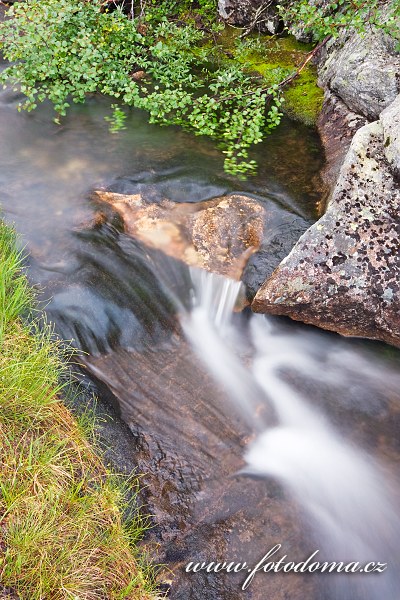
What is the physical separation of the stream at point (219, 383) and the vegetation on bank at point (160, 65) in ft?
2.18

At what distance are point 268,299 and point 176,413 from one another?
60.4 inches

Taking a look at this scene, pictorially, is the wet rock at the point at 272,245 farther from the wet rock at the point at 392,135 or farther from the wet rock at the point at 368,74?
the wet rock at the point at 368,74

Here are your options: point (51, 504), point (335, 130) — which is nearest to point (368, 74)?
point (335, 130)

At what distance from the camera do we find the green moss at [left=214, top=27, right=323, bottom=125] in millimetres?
7828

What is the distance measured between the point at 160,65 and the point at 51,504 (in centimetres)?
682

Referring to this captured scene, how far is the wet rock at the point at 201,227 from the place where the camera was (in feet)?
18.4

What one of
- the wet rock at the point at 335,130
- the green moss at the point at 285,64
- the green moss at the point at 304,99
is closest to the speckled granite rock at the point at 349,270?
the wet rock at the point at 335,130

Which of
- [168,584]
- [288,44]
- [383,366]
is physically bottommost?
[168,584]

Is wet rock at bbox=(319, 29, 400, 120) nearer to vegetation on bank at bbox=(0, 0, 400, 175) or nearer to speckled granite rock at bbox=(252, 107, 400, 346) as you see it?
vegetation on bank at bbox=(0, 0, 400, 175)

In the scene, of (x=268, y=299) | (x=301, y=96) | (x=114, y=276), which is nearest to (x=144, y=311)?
(x=114, y=276)

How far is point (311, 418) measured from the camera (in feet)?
15.1

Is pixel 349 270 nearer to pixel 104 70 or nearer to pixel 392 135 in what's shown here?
pixel 392 135

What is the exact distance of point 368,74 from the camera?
6.68 m

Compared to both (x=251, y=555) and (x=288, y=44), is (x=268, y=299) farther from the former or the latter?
(x=288, y=44)
